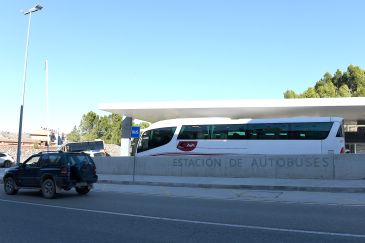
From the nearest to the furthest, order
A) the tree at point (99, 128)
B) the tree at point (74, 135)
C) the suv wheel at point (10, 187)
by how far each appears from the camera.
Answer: the suv wheel at point (10, 187) < the tree at point (74, 135) < the tree at point (99, 128)

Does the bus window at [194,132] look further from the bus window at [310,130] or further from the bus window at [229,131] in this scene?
the bus window at [310,130]

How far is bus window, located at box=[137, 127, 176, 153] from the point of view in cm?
3003

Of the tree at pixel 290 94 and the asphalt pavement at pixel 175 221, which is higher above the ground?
the tree at pixel 290 94

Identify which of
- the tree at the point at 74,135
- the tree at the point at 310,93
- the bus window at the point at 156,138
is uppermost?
the tree at the point at 310,93

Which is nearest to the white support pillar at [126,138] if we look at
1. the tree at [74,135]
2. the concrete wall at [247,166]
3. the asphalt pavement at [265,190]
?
the concrete wall at [247,166]

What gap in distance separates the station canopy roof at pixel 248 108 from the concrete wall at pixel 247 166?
1075 centimetres

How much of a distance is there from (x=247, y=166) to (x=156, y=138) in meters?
9.00

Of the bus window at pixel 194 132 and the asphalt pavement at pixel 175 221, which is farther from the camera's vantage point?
the bus window at pixel 194 132

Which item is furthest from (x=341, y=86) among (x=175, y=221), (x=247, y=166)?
(x=175, y=221)

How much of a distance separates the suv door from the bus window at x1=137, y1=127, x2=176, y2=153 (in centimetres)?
1385

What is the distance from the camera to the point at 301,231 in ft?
29.0

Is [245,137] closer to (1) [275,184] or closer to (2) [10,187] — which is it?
(1) [275,184]

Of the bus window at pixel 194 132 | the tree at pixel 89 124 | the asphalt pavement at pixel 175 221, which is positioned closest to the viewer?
the asphalt pavement at pixel 175 221

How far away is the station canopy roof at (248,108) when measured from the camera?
33.4m
